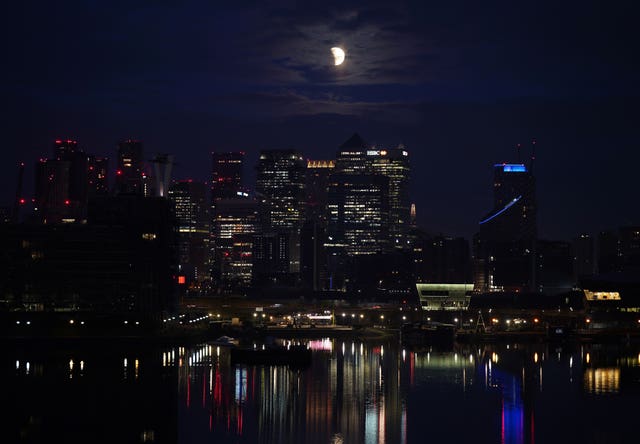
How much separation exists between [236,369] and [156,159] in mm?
85680

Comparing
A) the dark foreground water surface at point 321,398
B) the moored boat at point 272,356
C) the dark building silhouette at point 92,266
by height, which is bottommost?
the dark foreground water surface at point 321,398

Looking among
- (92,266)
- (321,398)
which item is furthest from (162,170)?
(321,398)

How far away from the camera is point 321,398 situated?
62844mm

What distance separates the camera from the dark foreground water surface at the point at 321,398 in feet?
167

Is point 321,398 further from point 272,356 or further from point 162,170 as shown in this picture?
point 162,170

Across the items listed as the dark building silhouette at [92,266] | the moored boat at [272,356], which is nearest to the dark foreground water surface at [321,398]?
the moored boat at [272,356]

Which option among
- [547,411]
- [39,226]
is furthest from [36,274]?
[547,411]

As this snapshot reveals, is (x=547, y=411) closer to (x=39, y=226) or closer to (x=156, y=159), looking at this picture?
(x=39, y=226)

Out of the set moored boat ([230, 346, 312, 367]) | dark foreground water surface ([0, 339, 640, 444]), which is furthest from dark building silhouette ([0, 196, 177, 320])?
moored boat ([230, 346, 312, 367])

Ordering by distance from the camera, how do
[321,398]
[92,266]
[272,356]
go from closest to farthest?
[321,398], [272,356], [92,266]

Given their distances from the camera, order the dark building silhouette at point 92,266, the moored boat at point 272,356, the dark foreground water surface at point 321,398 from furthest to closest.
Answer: the dark building silhouette at point 92,266 → the moored boat at point 272,356 → the dark foreground water surface at point 321,398

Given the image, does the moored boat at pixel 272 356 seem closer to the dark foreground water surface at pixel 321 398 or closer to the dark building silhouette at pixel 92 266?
the dark foreground water surface at pixel 321 398

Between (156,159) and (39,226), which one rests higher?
(156,159)

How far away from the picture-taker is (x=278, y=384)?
69.9 m
